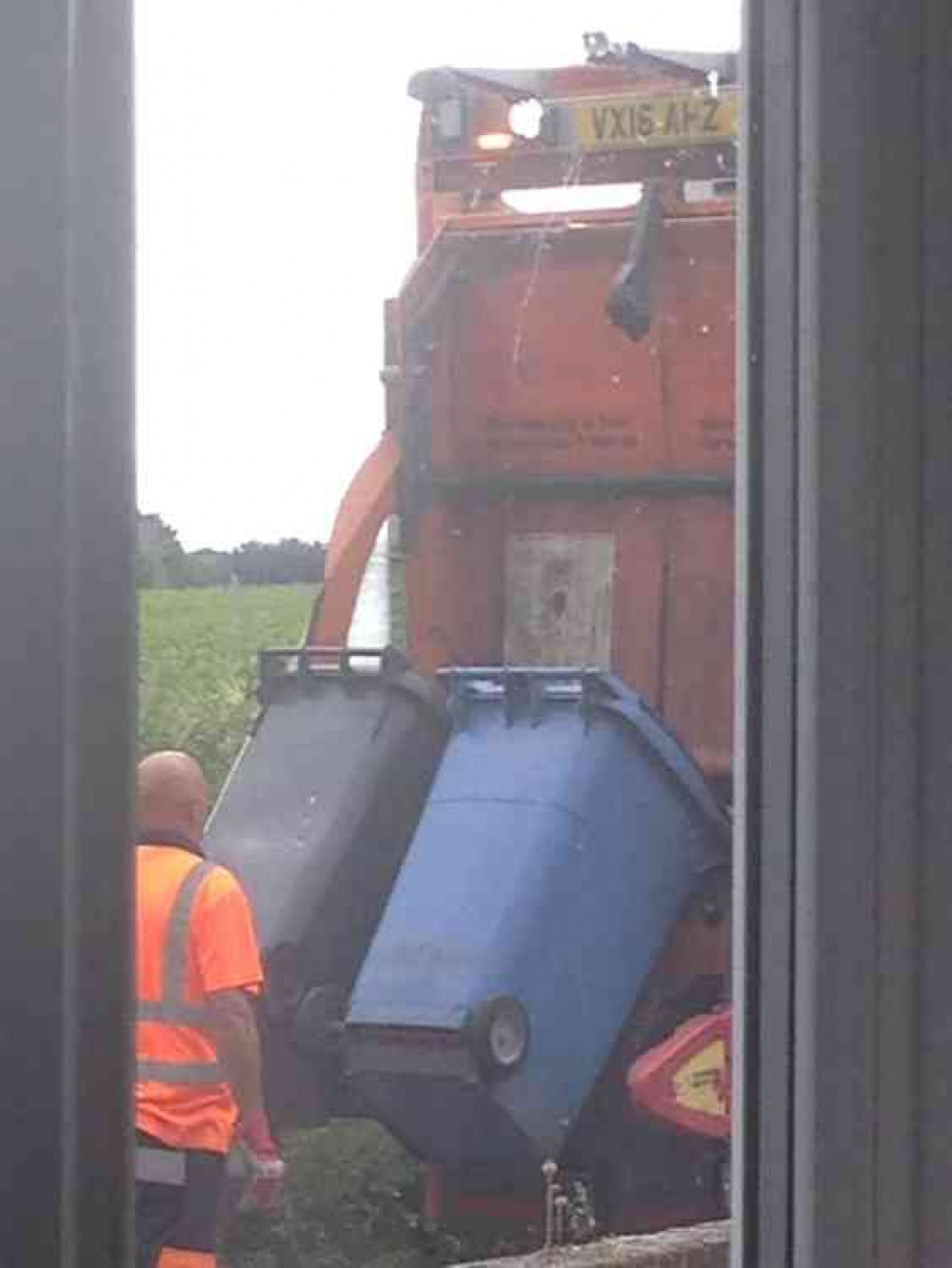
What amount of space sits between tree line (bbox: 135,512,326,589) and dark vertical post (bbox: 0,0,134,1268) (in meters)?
0.04

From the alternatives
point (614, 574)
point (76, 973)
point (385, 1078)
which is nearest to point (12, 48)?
point (76, 973)

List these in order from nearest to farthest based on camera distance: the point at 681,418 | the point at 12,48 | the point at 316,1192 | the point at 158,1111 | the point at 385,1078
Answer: the point at 12,48
the point at 158,1111
the point at 316,1192
the point at 385,1078
the point at 681,418

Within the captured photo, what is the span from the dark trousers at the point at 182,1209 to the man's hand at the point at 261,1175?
0.13 meters

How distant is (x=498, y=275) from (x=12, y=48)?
2948 millimetres

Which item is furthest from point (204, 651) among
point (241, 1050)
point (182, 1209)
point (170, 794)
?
point (241, 1050)

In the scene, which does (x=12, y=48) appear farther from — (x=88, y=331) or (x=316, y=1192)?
(x=316, y=1192)

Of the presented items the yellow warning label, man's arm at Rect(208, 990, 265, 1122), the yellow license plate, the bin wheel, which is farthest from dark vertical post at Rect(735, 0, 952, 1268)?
the bin wheel

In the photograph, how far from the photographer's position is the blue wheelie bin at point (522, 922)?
3.08 meters

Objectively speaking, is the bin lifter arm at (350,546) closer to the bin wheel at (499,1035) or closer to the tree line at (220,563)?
the tree line at (220,563)

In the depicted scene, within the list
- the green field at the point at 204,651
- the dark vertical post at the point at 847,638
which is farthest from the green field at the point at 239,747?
the dark vertical post at the point at 847,638

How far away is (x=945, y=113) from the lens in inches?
44.0

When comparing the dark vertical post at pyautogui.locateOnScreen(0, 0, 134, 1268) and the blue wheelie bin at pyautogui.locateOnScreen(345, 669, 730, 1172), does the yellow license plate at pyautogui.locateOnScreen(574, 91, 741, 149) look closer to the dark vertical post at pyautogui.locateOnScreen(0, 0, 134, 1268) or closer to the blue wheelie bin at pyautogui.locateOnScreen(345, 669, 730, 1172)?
the blue wheelie bin at pyautogui.locateOnScreen(345, 669, 730, 1172)

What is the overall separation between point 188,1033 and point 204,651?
551 millimetres

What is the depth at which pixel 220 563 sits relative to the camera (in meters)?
1.06
